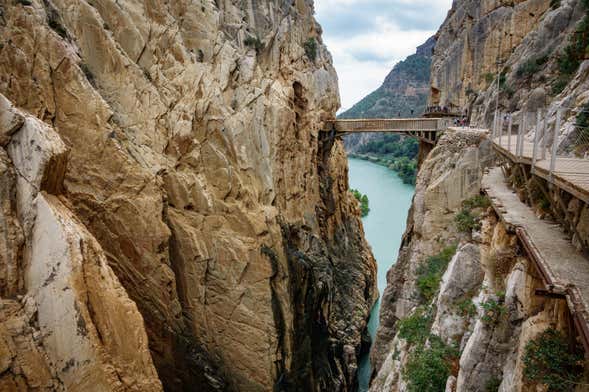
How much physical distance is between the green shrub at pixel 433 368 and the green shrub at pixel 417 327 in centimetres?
89

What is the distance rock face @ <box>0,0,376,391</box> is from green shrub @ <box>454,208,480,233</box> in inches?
210

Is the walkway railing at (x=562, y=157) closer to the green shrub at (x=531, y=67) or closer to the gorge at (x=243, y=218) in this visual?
the gorge at (x=243, y=218)

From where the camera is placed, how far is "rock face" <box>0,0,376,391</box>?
16.6 feet

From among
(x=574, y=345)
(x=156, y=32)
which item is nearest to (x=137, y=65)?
(x=156, y=32)

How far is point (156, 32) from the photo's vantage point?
1063 cm

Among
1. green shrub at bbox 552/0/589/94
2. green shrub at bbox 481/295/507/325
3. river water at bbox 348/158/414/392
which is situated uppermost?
green shrub at bbox 552/0/589/94

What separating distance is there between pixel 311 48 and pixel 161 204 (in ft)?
35.5

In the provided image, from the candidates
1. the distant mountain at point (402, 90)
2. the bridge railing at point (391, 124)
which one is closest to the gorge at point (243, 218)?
the bridge railing at point (391, 124)

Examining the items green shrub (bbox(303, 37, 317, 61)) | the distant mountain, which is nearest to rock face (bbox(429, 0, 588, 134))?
green shrub (bbox(303, 37, 317, 61))

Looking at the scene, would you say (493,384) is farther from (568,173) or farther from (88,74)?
(88,74)

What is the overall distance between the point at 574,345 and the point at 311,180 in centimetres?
1308

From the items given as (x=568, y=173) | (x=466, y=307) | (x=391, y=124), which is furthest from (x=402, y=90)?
(x=568, y=173)

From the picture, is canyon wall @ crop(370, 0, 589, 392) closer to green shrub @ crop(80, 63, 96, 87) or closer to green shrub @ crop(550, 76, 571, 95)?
green shrub @ crop(550, 76, 571, 95)

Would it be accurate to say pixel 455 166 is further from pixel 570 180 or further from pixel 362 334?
pixel 362 334
